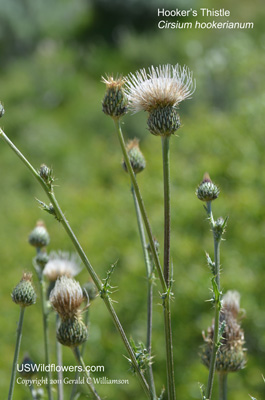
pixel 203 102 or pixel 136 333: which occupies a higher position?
pixel 203 102

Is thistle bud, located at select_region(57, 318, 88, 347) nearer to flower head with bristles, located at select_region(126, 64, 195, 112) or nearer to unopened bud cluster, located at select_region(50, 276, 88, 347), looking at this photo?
unopened bud cluster, located at select_region(50, 276, 88, 347)

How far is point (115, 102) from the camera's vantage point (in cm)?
121

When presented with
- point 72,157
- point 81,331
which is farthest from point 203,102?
point 81,331

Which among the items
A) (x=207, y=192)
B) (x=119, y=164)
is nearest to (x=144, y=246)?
(x=207, y=192)

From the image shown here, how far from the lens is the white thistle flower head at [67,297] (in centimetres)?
128

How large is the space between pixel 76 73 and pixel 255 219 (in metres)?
5.18

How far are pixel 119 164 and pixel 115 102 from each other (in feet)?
18.1

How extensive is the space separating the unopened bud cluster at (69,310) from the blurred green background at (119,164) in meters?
2.22

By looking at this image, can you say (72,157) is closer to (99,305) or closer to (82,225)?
(82,225)

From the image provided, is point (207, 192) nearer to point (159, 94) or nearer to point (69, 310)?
point (159, 94)

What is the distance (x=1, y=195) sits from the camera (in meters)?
6.67

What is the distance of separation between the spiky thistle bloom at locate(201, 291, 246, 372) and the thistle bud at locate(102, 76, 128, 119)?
0.51m

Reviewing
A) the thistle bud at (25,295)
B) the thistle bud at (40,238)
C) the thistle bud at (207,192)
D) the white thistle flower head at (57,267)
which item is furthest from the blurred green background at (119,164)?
the thistle bud at (207,192)

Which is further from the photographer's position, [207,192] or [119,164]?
[119,164]
